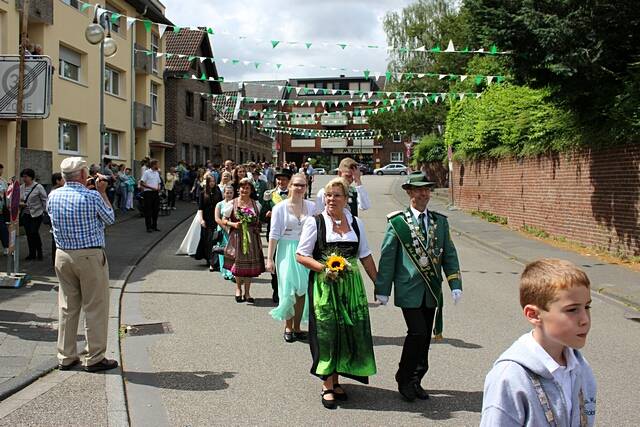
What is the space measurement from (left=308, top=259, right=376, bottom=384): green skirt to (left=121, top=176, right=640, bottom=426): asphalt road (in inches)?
11.4

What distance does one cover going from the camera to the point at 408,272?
5195 mm

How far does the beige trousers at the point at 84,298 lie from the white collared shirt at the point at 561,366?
430 centimetres

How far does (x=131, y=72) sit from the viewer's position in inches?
1089

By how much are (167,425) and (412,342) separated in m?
1.89

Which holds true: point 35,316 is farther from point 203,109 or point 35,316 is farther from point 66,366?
point 203,109

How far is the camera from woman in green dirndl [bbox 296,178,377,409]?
5.11 m

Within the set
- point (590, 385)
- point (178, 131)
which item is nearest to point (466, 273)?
point (590, 385)

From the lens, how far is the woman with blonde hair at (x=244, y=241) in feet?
29.5

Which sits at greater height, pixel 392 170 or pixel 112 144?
pixel 112 144

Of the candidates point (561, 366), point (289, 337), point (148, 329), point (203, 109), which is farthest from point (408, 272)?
point (203, 109)

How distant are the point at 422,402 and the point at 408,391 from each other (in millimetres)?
135

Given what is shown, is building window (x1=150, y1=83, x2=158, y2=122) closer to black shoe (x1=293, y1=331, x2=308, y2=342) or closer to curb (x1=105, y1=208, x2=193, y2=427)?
curb (x1=105, y1=208, x2=193, y2=427)

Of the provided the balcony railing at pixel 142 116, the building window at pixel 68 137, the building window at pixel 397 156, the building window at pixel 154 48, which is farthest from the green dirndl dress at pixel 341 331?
the building window at pixel 397 156

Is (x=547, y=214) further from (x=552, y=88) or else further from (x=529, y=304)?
(x=529, y=304)
